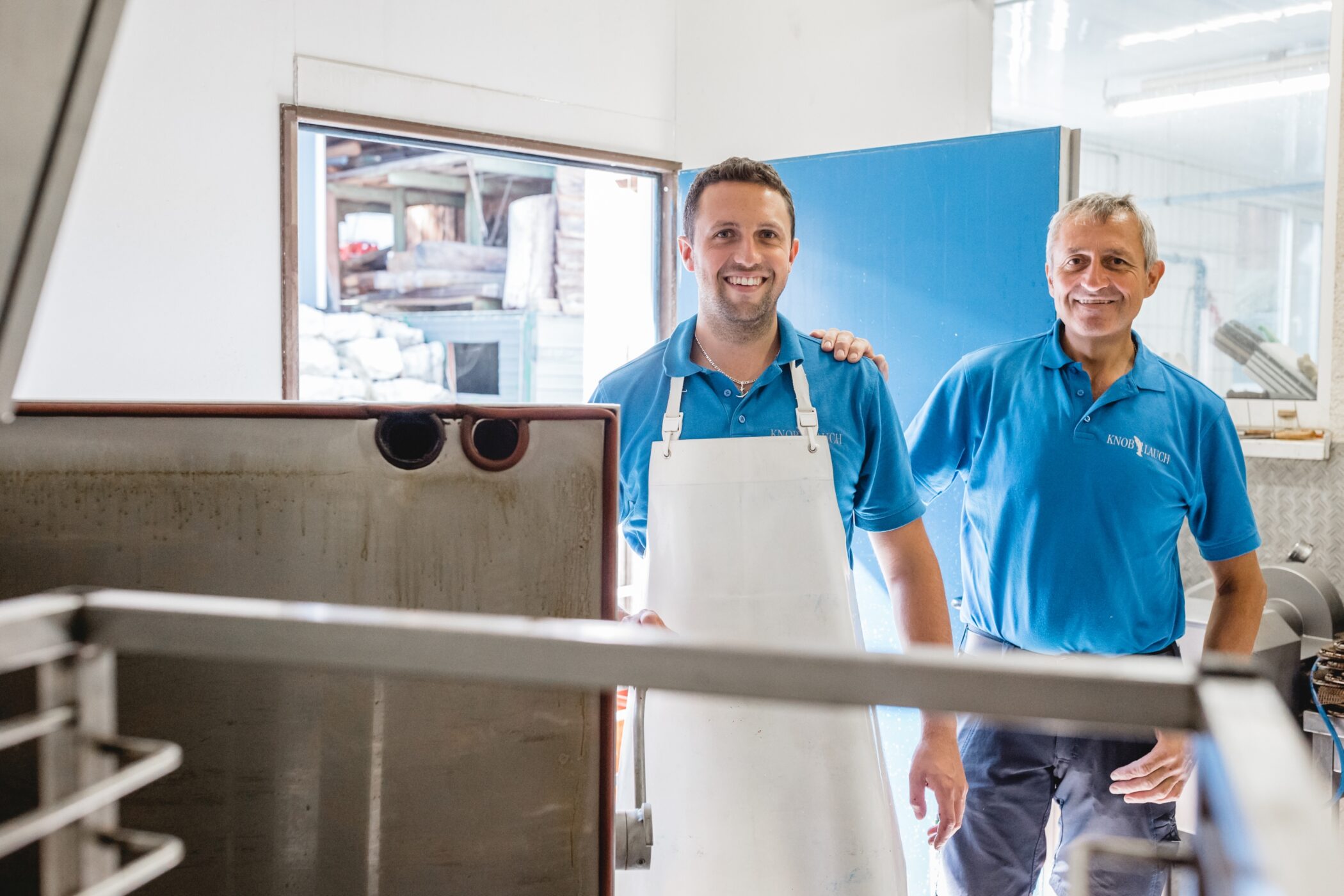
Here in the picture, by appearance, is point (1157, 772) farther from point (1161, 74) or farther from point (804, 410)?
point (1161, 74)

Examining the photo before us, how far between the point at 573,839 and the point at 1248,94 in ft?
12.5

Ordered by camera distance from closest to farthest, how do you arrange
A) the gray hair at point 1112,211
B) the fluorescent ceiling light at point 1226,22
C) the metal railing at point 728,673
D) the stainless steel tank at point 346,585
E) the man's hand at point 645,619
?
the metal railing at point 728,673
the stainless steel tank at point 346,585
the man's hand at point 645,619
the gray hair at point 1112,211
the fluorescent ceiling light at point 1226,22

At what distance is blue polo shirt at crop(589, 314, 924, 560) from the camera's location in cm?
173

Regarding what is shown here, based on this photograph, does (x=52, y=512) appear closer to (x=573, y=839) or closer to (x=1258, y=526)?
(x=573, y=839)

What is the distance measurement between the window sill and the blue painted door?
1.12 metres

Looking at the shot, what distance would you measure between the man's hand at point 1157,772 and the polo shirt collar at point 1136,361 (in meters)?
0.62

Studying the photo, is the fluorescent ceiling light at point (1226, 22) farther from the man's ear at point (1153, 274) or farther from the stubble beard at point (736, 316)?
the stubble beard at point (736, 316)

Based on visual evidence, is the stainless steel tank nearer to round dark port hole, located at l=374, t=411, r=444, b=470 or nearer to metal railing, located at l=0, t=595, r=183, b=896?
round dark port hole, located at l=374, t=411, r=444, b=470

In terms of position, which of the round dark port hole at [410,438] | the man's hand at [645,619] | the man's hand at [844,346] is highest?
the man's hand at [844,346]

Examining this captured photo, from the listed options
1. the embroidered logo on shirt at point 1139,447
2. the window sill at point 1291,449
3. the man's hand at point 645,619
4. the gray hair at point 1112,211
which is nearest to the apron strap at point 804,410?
the man's hand at point 645,619

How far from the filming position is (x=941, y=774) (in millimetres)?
1599

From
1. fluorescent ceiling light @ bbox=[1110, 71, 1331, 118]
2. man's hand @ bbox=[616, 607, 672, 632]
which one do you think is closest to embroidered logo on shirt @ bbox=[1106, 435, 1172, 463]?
→ man's hand @ bbox=[616, 607, 672, 632]

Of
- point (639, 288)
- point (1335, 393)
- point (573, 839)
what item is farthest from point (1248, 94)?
point (573, 839)

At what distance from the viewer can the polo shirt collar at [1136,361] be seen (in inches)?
75.9
